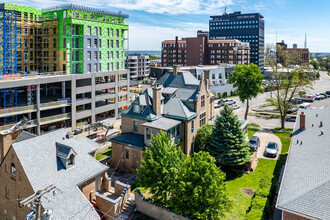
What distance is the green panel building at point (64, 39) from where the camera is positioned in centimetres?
6272

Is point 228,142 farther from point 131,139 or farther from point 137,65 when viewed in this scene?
point 137,65

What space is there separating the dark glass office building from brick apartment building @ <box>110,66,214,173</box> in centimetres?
13757

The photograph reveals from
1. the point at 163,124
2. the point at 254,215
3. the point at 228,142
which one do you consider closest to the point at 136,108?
the point at 163,124

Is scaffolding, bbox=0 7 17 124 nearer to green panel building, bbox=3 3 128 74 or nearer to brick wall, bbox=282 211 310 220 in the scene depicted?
green panel building, bbox=3 3 128 74

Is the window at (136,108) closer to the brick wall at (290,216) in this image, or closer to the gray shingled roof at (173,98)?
the gray shingled roof at (173,98)

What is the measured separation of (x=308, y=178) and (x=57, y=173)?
2319 cm

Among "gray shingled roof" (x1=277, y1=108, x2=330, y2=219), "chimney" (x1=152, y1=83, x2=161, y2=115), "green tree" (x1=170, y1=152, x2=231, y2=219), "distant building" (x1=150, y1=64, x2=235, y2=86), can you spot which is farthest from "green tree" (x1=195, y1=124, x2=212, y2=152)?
"distant building" (x1=150, y1=64, x2=235, y2=86)

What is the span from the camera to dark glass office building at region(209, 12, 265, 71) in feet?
579

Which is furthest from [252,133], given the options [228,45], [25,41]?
[228,45]

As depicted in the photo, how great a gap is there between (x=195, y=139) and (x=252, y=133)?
1914 cm

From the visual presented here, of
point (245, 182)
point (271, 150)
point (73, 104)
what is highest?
point (73, 104)

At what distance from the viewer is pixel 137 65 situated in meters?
153

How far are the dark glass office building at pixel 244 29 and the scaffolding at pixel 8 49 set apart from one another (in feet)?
474

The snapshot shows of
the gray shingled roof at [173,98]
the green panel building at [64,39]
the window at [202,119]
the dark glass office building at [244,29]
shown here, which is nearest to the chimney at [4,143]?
the gray shingled roof at [173,98]
